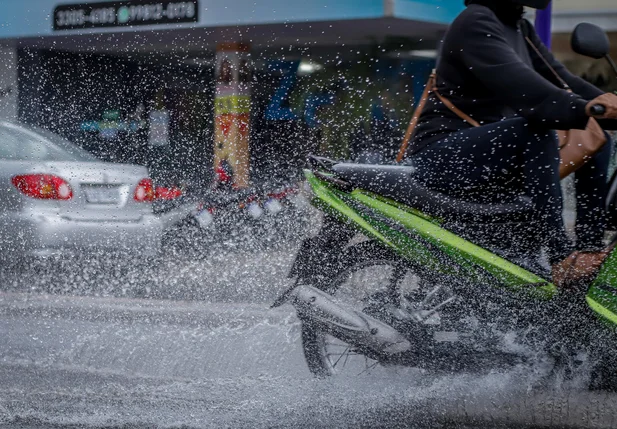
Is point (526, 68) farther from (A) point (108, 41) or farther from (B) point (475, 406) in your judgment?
(A) point (108, 41)

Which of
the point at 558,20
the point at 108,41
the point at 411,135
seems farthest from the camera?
the point at 108,41

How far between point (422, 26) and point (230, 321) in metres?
10.6

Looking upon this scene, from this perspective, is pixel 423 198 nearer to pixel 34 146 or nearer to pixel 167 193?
pixel 167 193

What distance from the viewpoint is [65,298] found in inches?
273

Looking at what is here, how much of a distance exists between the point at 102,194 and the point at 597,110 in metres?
5.04

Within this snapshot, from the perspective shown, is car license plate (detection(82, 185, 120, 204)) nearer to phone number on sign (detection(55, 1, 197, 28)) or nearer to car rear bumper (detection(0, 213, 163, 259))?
car rear bumper (detection(0, 213, 163, 259))

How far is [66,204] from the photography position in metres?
7.79

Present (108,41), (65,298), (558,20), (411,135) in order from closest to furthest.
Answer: (411,135) < (65,298) < (558,20) < (108,41)

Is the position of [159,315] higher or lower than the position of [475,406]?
lower

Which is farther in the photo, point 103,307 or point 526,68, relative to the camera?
point 103,307

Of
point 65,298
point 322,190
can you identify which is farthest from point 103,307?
point 322,190

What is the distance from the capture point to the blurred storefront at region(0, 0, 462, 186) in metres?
16.0

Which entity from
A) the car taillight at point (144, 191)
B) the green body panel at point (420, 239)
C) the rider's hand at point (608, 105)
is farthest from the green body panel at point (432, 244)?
the car taillight at point (144, 191)

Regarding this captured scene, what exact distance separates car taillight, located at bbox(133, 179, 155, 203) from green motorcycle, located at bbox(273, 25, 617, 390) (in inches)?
155
